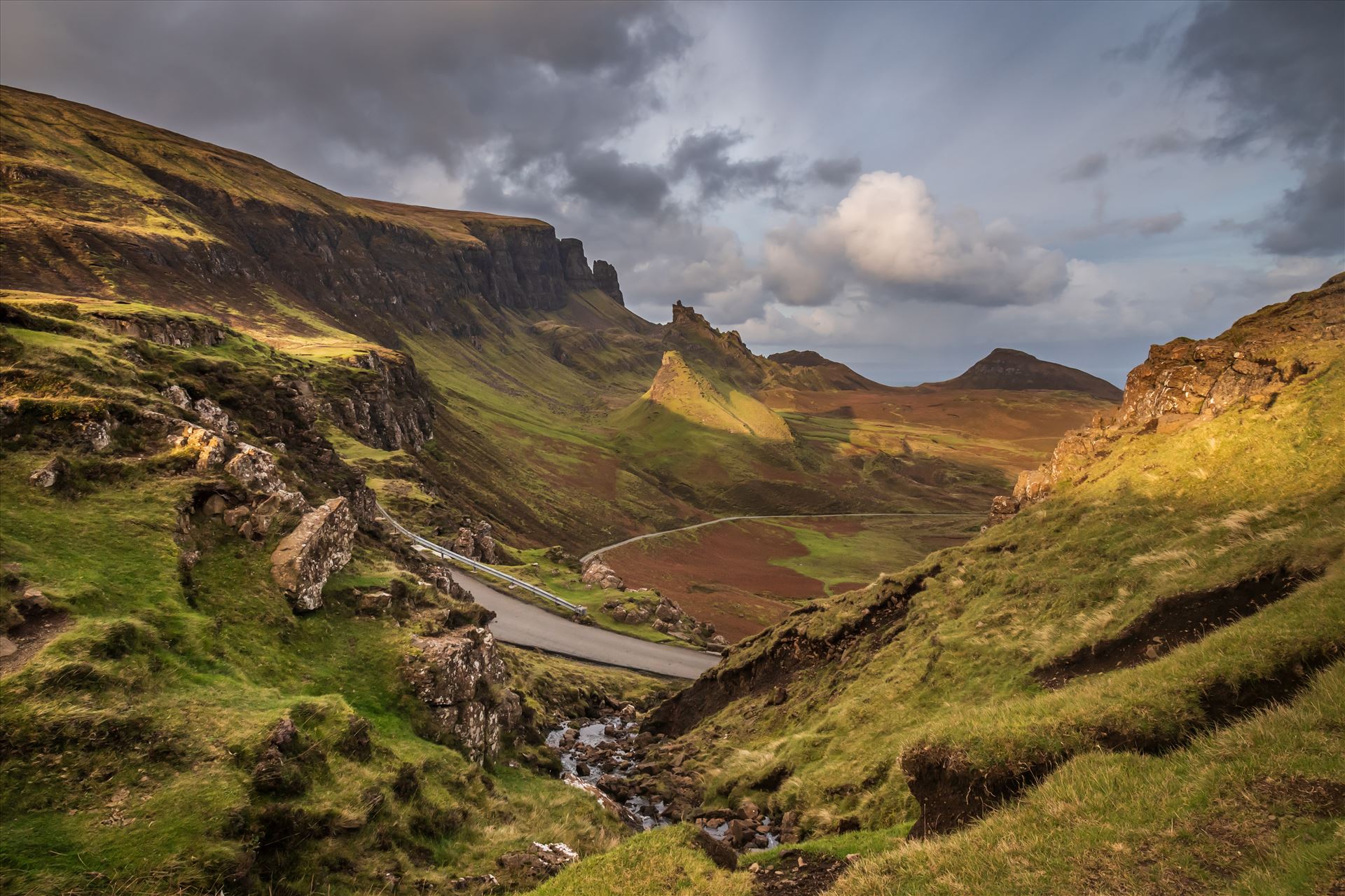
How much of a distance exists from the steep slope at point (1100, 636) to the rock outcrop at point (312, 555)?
1810 centimetres

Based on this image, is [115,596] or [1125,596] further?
[1125,596]

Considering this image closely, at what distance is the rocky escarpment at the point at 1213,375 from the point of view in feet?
80.8

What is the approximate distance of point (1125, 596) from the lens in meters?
19.4

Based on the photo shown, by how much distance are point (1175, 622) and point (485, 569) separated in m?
59.7

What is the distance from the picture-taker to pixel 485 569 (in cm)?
6531

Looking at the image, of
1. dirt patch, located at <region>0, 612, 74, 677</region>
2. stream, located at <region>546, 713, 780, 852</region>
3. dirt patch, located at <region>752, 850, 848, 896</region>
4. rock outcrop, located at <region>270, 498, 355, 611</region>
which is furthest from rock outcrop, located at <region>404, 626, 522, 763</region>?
dirt patch, located at <region>752, 850, 848, 896</region>

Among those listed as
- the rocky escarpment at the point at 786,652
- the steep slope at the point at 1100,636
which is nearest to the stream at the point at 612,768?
the steep slope at the point at 1100,636

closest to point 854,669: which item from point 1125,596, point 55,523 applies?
point 1125,596

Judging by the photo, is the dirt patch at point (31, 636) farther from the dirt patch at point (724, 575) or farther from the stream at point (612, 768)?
the dirt patch at point (724, 575)

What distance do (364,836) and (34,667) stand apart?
796cm

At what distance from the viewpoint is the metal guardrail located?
6159 cm

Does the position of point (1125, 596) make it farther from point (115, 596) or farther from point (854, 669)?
point (115, 596)

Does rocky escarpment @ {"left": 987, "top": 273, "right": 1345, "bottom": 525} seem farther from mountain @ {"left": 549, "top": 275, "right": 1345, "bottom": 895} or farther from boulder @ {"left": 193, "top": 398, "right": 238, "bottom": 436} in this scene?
boulder @ {"left": 193, "top": 398, "right": 238, "bottom": 436}

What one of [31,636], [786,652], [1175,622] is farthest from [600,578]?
[1175,622]
